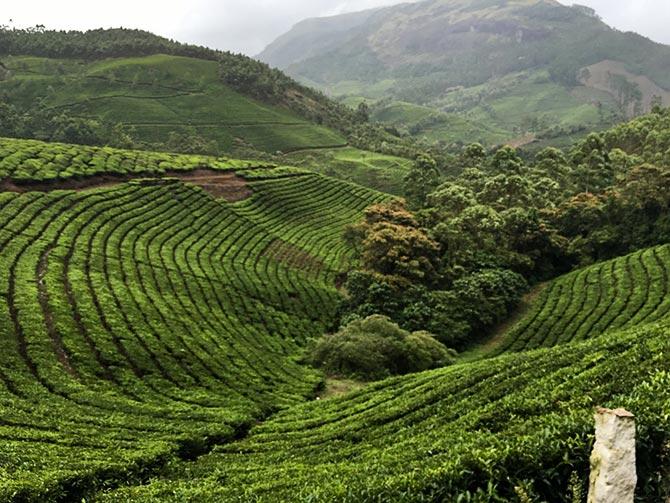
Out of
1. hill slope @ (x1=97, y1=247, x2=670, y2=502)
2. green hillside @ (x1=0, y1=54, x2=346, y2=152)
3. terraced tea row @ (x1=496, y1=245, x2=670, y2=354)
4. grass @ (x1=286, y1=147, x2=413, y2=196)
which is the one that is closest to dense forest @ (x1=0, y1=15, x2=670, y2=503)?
hill slope @ (x1=97, y1=247, x2=670, y2=502)

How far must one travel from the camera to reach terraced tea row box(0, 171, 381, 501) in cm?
1941

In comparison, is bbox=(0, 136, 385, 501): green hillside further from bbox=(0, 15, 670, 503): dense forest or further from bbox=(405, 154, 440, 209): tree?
bbox=(405, 154, 440, 209): tree

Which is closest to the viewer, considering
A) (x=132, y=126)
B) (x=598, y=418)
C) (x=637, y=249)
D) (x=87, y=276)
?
(x=598, y=418)

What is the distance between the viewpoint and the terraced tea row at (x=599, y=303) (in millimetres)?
38544

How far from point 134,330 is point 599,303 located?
120 ft

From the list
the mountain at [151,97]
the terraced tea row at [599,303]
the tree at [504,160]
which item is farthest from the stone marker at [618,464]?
the mountain at [151,97]

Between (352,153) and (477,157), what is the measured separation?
37227 millimetres

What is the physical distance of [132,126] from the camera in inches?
4993

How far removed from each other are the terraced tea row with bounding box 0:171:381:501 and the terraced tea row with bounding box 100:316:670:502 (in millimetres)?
2534

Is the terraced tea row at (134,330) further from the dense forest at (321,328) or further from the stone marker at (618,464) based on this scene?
the stone marker at (618,464)

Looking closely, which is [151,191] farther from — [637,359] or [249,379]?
[637,359]

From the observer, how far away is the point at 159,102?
143500 millimetres

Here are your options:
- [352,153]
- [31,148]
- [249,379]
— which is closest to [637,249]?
→ [249,379]

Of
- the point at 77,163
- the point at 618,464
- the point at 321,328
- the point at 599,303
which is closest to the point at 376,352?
the point at 321,328
